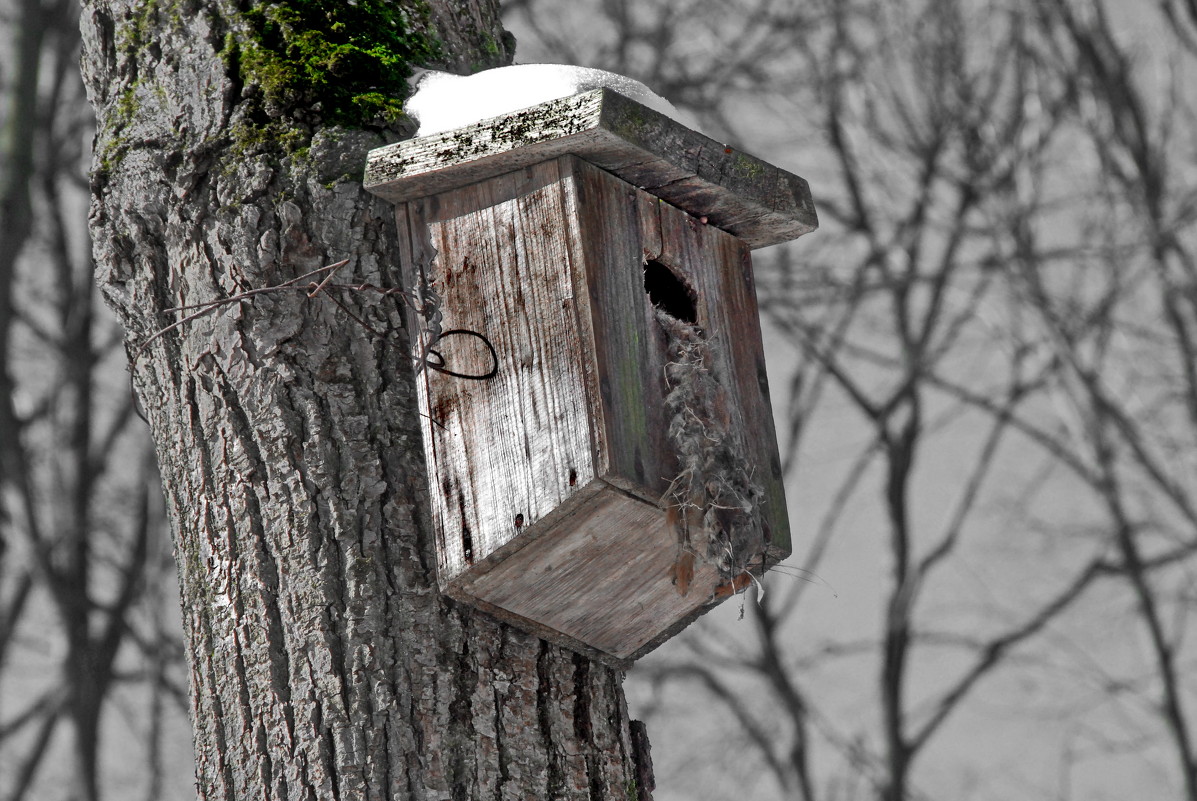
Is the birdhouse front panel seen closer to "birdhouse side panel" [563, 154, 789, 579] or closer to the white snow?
"birdhouse side panel" [563, 154, 789, 579]

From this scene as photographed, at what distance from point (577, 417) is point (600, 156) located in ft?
1.26

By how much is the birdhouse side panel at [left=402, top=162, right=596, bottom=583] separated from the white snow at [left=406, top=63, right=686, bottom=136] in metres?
0.11

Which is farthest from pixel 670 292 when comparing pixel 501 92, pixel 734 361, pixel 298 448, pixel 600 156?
pixel 298 448

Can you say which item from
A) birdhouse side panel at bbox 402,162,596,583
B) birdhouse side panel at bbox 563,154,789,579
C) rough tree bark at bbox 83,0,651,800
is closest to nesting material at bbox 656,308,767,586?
birdhouse side panel at bbox 563,154,789,579

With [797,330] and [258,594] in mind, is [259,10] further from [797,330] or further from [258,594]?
[797,330]

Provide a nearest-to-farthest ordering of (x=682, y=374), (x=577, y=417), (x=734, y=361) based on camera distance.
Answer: (x=577, y=417) < (x=682, y=374) < (x=734, y=361)

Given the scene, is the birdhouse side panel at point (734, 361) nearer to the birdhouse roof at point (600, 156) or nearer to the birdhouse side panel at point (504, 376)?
the birdhouse roof at point (600, 156)

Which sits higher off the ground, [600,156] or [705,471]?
[600,156]

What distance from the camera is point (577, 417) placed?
169 centimetres

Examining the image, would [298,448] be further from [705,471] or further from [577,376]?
[705,471]

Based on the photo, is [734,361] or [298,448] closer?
[298,448]

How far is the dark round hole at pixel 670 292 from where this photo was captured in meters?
1.95

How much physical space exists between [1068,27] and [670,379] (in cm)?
820

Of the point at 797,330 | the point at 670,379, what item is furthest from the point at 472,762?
the point at 797,330
